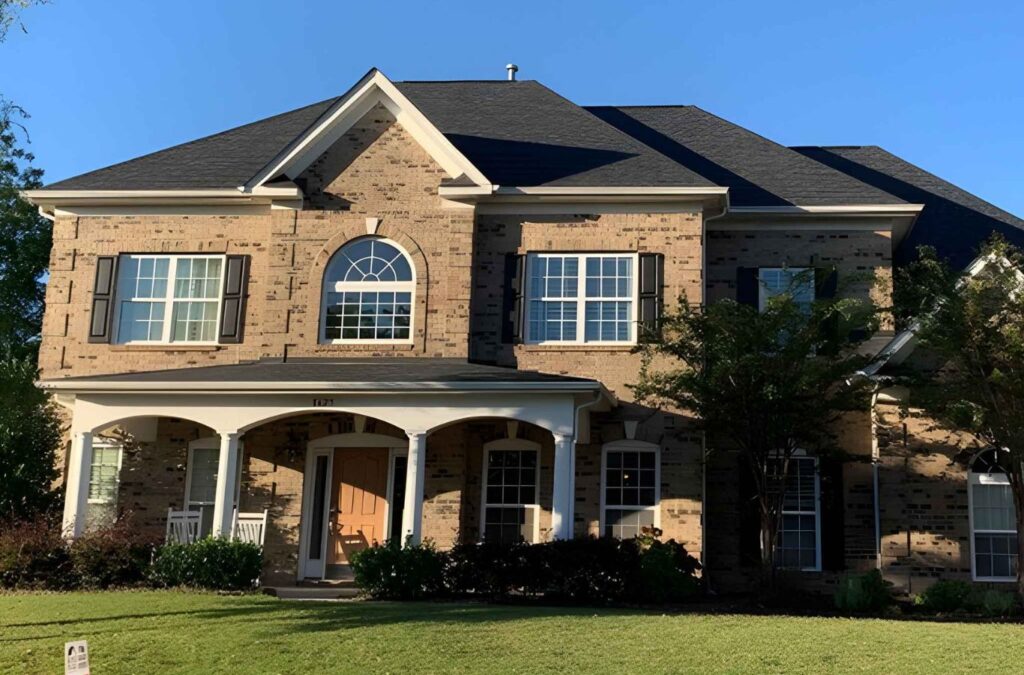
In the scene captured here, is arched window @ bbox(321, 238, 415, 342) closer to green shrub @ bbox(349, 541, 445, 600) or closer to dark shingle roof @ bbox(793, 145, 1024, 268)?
green shrub @ bbox(349, 541, 445, 600)

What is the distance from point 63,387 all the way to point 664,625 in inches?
396

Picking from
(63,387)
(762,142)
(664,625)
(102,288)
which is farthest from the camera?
(762,142)

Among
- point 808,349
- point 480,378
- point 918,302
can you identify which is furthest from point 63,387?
point 918,302

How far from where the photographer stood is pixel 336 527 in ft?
Result: 63.1

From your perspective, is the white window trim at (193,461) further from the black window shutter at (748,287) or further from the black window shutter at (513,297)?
the black window shutter at (748,287)

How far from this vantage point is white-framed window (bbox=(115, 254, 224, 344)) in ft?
66.6

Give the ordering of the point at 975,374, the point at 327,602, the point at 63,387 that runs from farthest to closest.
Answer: the point at 63,387 → the point at 975,374 → the point at 327,602

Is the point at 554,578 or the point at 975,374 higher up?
the point at 975,374

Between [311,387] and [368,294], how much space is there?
9.93 ft

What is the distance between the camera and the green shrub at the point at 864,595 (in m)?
16.5

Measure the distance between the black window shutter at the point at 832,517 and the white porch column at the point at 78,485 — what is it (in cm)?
1176

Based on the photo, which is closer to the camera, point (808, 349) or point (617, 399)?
point (808, 349)

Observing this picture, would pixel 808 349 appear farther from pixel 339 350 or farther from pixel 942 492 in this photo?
pixel 339 350

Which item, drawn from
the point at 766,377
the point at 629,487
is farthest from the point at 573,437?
the point at 766,377
